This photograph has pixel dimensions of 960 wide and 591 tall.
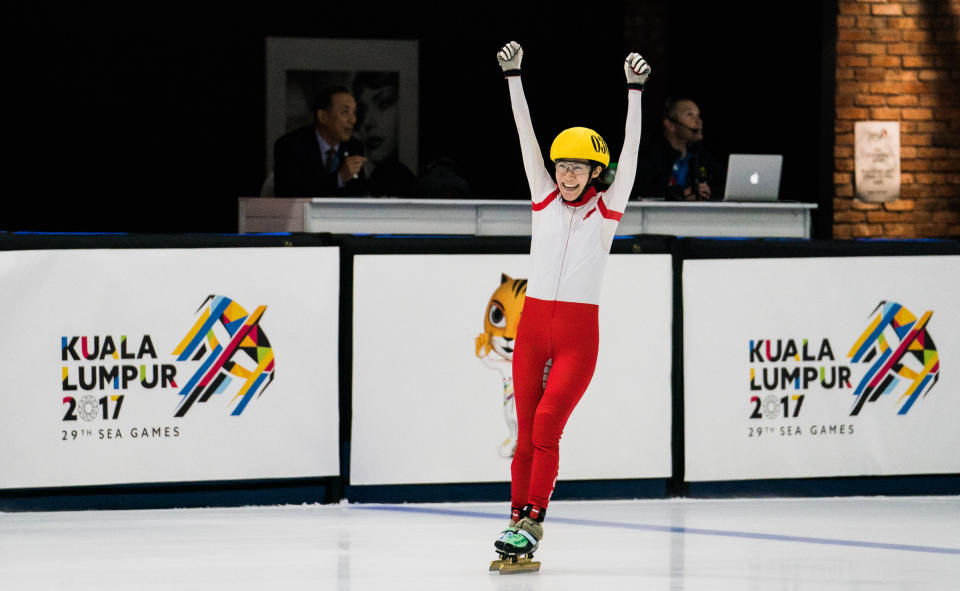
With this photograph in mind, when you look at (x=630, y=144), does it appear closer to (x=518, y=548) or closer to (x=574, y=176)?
(x=574, y=176)

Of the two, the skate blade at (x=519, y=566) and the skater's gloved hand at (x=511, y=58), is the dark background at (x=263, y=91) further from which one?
the skate blade at (x=519, y=566)

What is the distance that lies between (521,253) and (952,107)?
6076mm

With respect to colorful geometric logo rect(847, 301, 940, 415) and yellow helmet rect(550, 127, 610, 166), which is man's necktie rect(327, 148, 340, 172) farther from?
yellow helmet rect(550, 127, 610, 166)

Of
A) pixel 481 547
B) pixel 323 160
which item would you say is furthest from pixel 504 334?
pixel 323 160

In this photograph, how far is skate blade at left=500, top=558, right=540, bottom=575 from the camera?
17.7 feet

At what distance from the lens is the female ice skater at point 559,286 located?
5508mm

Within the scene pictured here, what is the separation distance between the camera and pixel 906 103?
1202cm

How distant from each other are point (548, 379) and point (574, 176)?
0.74 meters

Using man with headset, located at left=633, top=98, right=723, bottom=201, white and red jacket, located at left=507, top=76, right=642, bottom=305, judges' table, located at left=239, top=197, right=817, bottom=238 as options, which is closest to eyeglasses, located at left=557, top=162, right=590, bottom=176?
white and red jacket, located at left=507, top=76, right=642, bottom=305

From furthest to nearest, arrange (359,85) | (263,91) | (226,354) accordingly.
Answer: (359,85), (263,91), (226,354)

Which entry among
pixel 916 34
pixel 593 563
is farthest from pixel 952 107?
pixel 593 563

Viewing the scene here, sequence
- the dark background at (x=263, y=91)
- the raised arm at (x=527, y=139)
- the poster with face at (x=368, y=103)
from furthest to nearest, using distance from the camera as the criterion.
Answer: the poster with face at (x=368, y=103)
the dark background at (x=263, y=91)
the raised arm at (x=527, y=139)

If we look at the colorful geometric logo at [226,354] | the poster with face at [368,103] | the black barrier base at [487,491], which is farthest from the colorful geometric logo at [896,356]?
the poster with face at [368,103]

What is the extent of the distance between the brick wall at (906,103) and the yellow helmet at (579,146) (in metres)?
6.68
